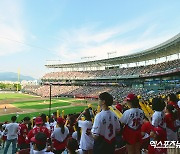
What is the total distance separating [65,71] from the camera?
10406 cm

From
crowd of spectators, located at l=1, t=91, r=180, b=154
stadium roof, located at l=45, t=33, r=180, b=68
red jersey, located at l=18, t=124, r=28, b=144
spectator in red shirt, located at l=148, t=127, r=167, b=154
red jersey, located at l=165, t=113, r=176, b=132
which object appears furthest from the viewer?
stadium roof, located at l=45, t=33, r=180, b=68

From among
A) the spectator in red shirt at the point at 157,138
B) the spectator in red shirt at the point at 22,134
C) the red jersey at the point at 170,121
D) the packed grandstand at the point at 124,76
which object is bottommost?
the spectator in red shirt at the point at 22,134

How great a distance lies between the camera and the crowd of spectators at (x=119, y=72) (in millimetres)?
48781

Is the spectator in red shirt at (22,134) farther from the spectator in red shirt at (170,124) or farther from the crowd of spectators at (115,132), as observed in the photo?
the spectator in red shirt at (170,124)

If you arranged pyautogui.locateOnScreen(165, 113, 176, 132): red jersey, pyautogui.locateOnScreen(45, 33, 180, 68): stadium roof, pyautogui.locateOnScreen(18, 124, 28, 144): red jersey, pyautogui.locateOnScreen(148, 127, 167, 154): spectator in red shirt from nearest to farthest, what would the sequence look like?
1. pyautogui.locateOnScreen(148, 127, 167, 154): spectator in red shirt
2. pyautogui.locateOnScreen(165, 113, 176, 132): red jersey
3. pyautogui.locateOnScreen(18, 124, 28, 144): red jersey
4. pyautogui.locateOnScreen(45, 33, 180, 68): stadium roof

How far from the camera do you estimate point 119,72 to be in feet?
236

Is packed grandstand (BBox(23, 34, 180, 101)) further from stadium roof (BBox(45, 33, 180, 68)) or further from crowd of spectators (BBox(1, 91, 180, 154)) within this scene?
crowd of spectators (BBox(1, 91, 180, 154))

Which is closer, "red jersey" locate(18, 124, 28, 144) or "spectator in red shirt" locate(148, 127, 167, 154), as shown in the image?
"spectator in red shirt" locate(148, 127, 167, 154)

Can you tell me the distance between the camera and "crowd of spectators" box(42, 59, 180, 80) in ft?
160

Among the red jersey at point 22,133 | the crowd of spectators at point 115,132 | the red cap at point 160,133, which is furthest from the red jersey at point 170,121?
the red jersey at point 22,133

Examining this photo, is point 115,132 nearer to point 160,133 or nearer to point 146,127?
point 160,133

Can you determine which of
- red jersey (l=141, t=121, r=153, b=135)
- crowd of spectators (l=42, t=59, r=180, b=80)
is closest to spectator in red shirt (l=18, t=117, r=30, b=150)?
red jersey (l=141, t=121, r=153, b=135)

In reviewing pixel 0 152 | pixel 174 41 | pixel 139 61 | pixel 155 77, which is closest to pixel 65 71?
pixel 139 61

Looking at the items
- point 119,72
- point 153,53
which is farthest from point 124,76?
point 153,53
